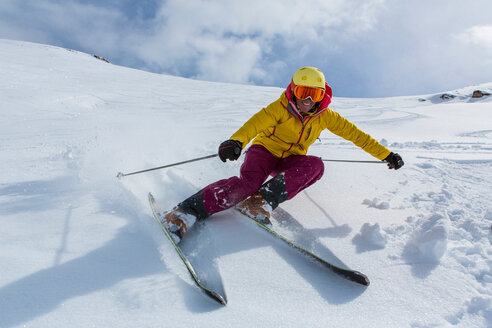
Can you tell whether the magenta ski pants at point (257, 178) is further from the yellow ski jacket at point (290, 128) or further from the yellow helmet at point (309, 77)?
the yellow helmet at point (309, 77)

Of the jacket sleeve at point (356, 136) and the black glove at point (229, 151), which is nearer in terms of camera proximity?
the black glove at point (229, 151)

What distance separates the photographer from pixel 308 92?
2.66 meters

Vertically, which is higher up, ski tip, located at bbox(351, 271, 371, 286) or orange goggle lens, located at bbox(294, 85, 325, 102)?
orange goggle lens, located at bbox(294, 85, 325, 102)

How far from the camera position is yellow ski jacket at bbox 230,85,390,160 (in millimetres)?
2777

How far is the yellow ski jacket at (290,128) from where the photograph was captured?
278 centimetres

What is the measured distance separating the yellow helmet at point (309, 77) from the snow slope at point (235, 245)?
1.21 metres

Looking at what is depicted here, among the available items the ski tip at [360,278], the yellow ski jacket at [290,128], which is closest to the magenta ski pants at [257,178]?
the yellow ski jacket at [290,128]

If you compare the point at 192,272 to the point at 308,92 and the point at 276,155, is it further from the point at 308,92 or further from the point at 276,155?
the point at 308,92

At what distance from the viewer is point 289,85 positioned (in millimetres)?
2793

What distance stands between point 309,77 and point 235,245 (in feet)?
5.36

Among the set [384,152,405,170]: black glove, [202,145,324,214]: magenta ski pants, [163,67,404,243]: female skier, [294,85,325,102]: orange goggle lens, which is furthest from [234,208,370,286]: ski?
[384,152,405,170]: black glove

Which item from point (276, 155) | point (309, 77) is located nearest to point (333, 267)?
point (276, 155)

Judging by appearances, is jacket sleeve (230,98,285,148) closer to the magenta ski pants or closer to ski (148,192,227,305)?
the magenta ski pants

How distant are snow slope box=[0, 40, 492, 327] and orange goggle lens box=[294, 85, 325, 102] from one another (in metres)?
1.09
